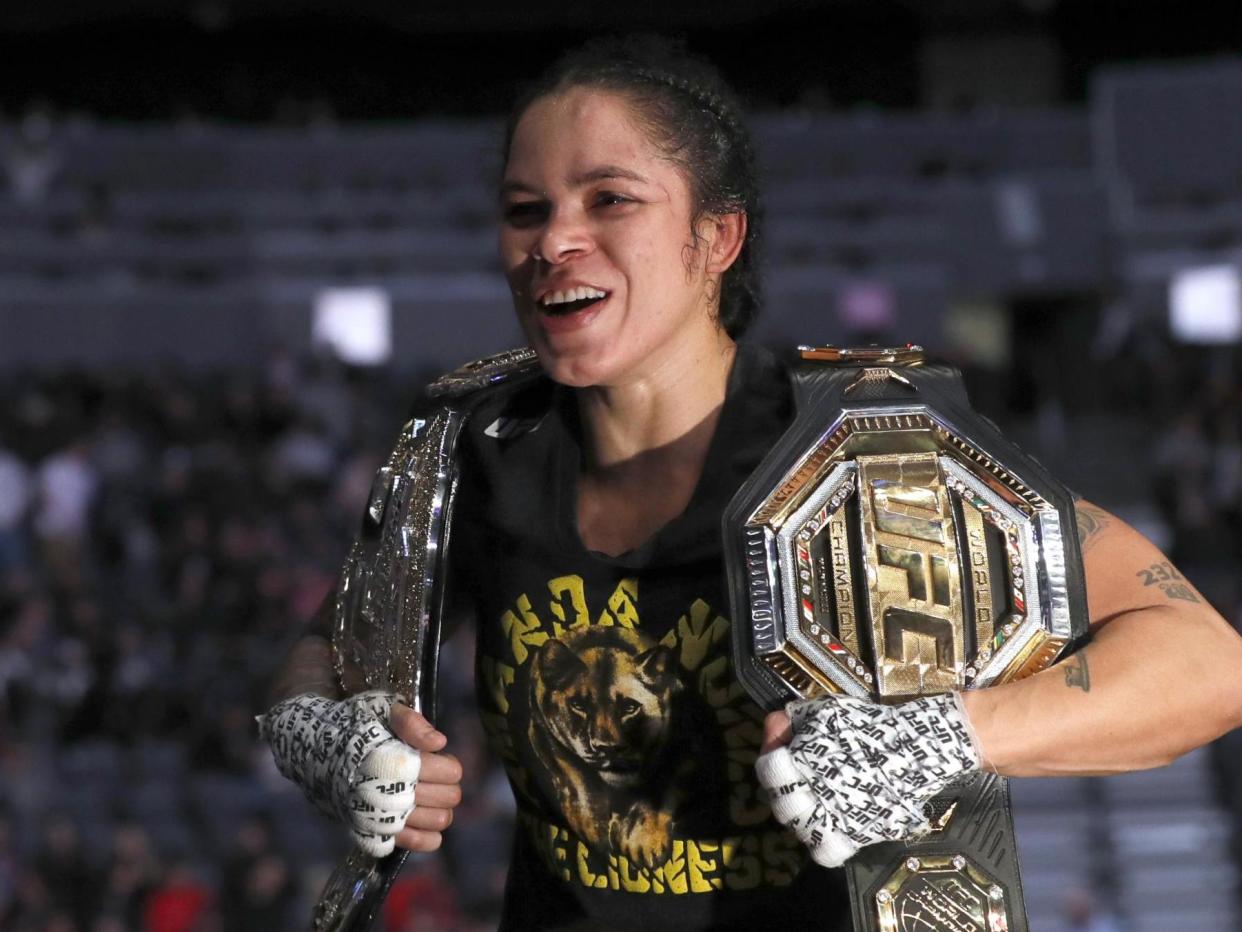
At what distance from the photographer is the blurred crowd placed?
7324 mm

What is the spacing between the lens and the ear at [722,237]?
2.11 m

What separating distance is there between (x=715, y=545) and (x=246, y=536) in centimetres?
784

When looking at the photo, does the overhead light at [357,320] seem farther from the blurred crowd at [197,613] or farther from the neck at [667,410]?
the neck at [667,410]

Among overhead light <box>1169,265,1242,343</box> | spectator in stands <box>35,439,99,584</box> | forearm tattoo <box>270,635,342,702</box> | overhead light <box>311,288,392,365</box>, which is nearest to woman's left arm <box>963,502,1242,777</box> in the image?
forearm tattoo <box>270,635,342,702</box>

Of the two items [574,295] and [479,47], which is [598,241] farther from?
[479,47]

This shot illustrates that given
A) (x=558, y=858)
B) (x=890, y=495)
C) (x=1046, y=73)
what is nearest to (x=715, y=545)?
(x=890, y=495)

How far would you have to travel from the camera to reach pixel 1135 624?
1.81m

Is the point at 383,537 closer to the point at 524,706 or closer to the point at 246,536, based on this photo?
the point at 524,706

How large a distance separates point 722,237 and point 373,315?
12209mm

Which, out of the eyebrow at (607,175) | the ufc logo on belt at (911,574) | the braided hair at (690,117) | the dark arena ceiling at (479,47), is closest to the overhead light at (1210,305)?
the dark arena ceiling at (479,47)

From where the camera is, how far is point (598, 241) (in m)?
2.02

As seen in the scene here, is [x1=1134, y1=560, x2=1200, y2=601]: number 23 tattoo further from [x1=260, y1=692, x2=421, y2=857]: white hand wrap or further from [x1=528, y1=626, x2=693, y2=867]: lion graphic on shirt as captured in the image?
[x1=260, y1=692, x2=421, y2=857]: white hand wrap

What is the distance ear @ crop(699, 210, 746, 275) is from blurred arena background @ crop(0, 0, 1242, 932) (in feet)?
1.20

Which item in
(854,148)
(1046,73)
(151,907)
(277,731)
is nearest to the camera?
(277,731)
